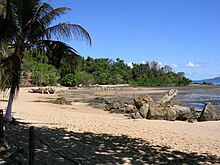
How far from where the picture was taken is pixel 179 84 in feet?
424

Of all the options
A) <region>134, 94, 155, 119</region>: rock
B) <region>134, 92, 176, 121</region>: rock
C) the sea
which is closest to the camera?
<region>134, 92, 176, 121</region>: rock

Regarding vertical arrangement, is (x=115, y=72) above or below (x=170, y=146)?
above

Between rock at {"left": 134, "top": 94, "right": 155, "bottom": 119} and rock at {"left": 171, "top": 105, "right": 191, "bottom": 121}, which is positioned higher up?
rock at {"left": 134, "top": 94, "right": 155, "bottom": 119}

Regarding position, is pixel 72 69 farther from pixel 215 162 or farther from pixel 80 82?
pixel 80 82

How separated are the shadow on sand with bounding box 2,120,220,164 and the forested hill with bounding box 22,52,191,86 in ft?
213

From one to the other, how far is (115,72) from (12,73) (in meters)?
120

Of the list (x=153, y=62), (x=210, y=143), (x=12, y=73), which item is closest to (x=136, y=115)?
(x=210, y=143)

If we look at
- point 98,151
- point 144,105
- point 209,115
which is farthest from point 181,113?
point 98,151

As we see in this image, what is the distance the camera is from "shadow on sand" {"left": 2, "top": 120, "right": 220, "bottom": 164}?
23.8 ft

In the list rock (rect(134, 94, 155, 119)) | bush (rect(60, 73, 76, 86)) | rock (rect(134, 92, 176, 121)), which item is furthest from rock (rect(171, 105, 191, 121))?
bush (rect(60, 73, 76, 86))

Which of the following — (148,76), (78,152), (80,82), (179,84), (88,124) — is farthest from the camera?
(148,76)

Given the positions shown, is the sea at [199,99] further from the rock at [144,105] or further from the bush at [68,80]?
the bush at [68,80]

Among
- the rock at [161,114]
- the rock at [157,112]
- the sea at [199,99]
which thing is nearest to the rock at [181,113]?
the rock at [157,112]

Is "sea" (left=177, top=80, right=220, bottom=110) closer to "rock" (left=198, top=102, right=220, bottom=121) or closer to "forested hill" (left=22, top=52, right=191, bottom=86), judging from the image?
"rock" (left=198, top=102, right=220, bottom=121)
